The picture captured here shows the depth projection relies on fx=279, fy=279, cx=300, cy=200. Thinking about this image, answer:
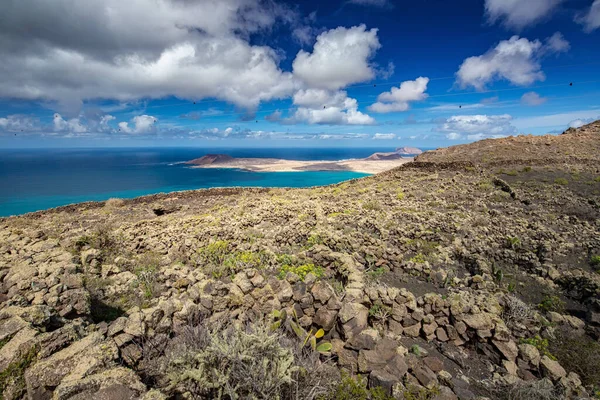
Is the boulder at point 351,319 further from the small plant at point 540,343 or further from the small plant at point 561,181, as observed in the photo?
the small plant at point 561,181

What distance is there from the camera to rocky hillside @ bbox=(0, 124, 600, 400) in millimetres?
4992

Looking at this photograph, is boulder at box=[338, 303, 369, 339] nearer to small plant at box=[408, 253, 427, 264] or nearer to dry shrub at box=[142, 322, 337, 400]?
dry shrub at box=[142, 322, 337, 400]

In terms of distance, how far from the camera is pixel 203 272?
34.9ft

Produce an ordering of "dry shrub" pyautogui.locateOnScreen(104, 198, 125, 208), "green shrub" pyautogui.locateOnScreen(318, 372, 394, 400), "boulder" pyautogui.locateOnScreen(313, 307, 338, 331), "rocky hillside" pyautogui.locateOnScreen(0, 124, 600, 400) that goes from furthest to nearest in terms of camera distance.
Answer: "dry shrub" pyautogui.locateOnScreen(104, 198, 125, 208) < "boulder" pyautogui.locateOnScreen(313, 307, 338, 331) < "green shrub" pyautogui.locateOnScreen(318, 372, 394, 400) < "rocky hillside" pyautogui.locateOnScreen(0, 124, 600, 400)

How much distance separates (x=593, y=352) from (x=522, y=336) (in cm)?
149

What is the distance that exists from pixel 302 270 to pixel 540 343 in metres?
7.25

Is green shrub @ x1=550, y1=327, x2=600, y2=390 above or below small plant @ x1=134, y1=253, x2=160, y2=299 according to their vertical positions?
below

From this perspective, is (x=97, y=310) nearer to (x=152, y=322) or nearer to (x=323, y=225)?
(x=152, y=322)

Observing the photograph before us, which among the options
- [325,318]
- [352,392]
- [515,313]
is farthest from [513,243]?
[352,392]

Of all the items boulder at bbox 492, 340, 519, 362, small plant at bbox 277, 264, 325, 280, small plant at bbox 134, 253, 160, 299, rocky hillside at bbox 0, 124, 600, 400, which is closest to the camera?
rocky hillside at bbox 0, 124, 600, 400

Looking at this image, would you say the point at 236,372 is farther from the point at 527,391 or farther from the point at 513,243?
the point at 513,243

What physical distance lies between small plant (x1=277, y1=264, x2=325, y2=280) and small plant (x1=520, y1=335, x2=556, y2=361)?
20.4 ft

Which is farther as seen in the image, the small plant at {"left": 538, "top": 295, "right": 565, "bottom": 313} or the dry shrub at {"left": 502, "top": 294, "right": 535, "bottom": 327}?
the small plant at {"left": 538, "top": 295, "right": 565, "bottom": 313}

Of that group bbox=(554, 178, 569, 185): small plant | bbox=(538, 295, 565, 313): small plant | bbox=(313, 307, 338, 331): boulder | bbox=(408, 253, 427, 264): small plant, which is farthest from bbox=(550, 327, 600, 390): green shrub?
bbox=(554, 178, 569, 185): small plant
